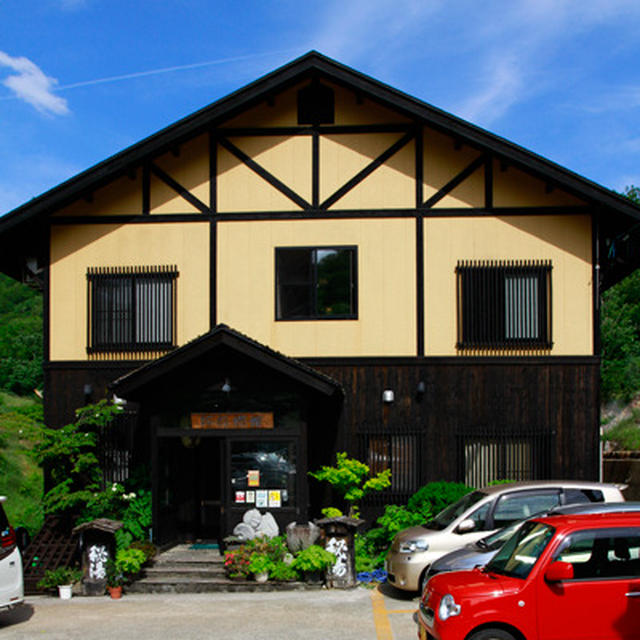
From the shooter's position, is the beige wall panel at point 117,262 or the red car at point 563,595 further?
the beige wall panel at point 117,262

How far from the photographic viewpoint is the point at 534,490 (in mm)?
13039

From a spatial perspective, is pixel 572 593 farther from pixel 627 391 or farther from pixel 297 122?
pixel 627 391

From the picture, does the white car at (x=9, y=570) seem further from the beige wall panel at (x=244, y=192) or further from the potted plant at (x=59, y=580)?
the beige wall panel at (x=244, y=192)

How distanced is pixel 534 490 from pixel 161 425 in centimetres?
670

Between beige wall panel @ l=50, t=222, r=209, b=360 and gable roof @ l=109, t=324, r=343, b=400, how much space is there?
2124mm

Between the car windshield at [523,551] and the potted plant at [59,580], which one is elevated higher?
the car windshield at [523,551]

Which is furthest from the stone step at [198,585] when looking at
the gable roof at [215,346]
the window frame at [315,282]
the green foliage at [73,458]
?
the window frame at [315,282]

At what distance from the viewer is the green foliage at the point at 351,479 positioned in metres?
15.9

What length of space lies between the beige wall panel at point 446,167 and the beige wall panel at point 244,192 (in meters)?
2.74

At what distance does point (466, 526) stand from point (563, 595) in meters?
4.48

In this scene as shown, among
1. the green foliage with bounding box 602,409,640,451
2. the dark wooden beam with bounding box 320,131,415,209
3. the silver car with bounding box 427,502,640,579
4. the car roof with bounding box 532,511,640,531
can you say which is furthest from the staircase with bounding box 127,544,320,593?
the green foliage with bounding box 602,409,640,451

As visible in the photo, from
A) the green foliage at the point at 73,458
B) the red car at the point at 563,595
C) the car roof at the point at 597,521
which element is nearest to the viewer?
the red car at the point at 563,595

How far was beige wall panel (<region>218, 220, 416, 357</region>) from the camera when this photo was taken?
1680cm

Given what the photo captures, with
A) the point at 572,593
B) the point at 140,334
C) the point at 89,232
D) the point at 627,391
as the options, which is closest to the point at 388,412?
the point at 140,334
